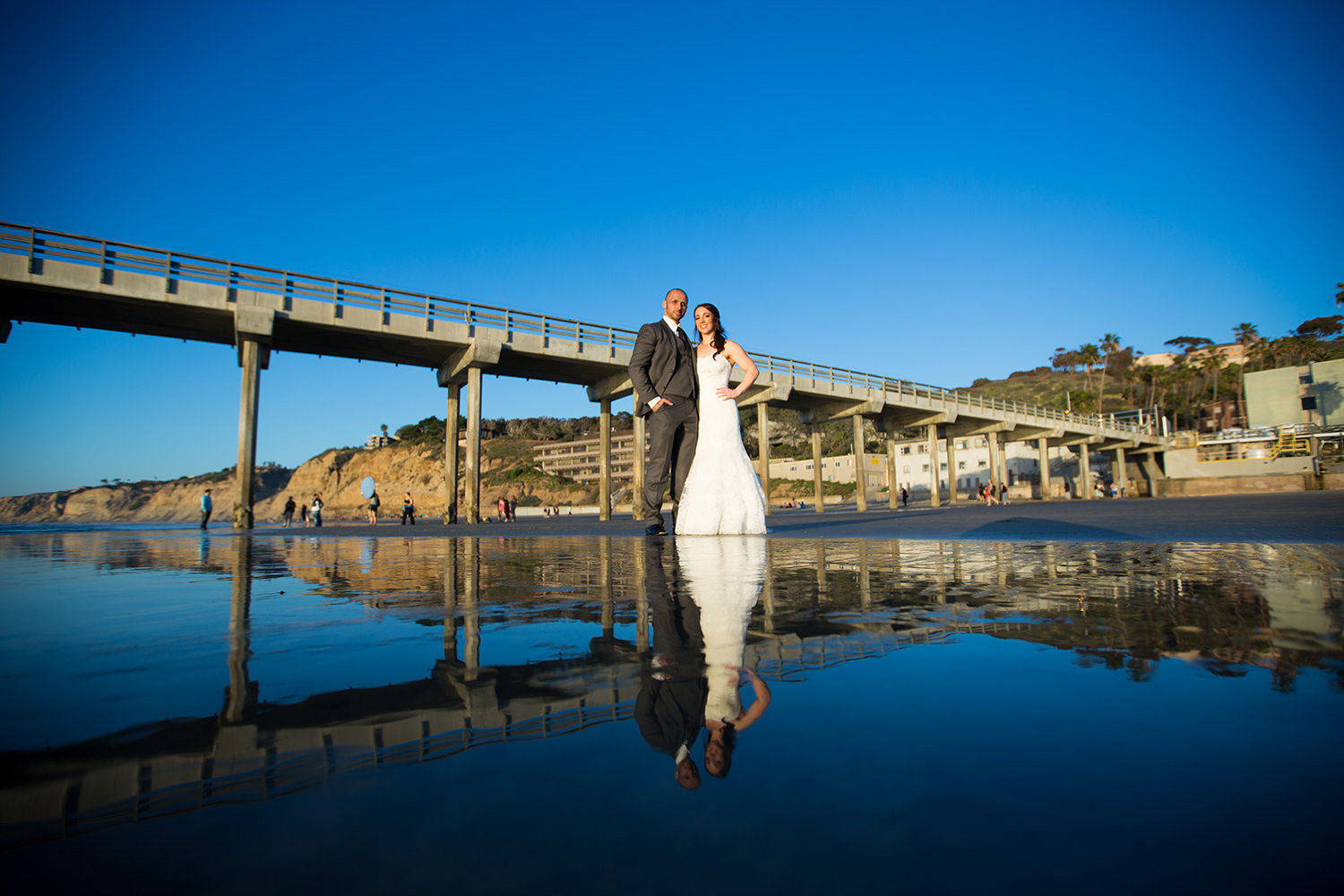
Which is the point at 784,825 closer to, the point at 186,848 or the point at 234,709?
the point at 186,848

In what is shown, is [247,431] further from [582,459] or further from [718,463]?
[582,459]

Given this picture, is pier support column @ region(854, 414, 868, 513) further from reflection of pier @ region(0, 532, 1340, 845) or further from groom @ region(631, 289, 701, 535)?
reflection of pier @ region(0, 532, 1340, 845)

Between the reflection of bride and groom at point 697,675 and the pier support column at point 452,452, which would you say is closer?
the reflection of bride and groom at point 697,675

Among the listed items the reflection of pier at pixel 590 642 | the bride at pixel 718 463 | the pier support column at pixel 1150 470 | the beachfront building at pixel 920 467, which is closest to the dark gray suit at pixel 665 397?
the bride at pixel 718 463

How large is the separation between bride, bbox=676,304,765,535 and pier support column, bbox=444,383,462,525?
11940 mm

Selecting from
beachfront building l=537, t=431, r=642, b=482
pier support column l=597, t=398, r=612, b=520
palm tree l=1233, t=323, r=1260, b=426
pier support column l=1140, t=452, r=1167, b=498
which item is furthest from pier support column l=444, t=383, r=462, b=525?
palm tree l=1233, t=323, r=1260, b=426

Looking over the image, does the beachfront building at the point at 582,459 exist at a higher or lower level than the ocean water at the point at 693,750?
higher

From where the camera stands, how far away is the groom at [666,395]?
5.79m

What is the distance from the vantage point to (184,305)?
13.3 meters

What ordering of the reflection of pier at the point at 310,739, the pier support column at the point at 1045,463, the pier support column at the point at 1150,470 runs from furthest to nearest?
the pier support column at the point at 1150,470
the pier support column at the point at 1045,463
the reflection of pier at the point at 310,739

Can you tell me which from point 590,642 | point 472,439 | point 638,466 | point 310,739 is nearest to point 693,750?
point 310,739

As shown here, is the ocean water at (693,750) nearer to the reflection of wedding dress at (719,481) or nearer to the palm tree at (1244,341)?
the reflection of wedding dress at (719,481)

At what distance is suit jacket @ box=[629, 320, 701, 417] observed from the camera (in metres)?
5.75

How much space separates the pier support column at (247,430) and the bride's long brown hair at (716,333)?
12.3 metres
